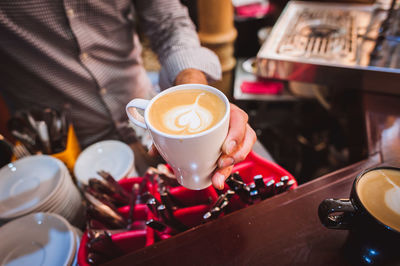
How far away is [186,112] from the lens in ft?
2.13

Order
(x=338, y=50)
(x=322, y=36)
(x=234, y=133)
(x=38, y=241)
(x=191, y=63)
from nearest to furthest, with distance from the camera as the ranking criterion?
(x=234, y=133) → (x=38, y=241) → (x=191, y=63) → (x=338, y=50) → (x=322, y=36)

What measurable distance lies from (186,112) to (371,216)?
0.49 metres

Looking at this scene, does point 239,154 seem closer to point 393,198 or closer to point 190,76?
point 393,198

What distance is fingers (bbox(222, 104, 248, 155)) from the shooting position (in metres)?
0.65

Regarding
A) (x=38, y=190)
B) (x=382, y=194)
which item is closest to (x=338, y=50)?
(x=382, y=194)

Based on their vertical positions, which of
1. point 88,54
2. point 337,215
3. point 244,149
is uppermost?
point 88,54

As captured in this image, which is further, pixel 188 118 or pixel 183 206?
pixel 183 206

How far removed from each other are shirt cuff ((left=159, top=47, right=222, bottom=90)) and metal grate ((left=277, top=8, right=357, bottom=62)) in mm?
543

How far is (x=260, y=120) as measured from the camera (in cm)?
226

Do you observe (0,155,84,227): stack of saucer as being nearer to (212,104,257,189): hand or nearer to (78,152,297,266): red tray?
(78,152,297,266): red tray

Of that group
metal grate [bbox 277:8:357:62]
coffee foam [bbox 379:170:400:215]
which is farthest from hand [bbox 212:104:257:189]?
metal grate [bbox 277:8:357:62]

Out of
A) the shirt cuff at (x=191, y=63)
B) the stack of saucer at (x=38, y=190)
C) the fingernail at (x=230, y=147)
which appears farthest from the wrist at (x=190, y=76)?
the stack of saucer at (x=38, y=190)

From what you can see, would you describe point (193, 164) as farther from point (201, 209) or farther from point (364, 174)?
point (364, 174)

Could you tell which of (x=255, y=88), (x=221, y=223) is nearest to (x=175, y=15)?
(x=255, y=88)
